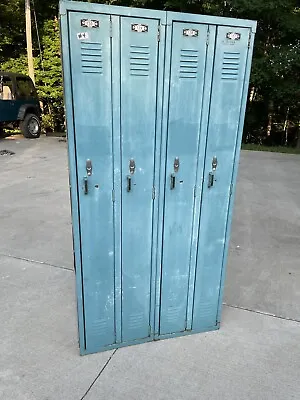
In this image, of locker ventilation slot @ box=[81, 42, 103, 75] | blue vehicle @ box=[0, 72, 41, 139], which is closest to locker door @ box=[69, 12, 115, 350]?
locker ventilation slot @ box=[81, 42, 103, 75]

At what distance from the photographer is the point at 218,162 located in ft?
6.75

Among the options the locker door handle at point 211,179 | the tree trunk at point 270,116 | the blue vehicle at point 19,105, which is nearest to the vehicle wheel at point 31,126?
the blue vehicle at point 19,105

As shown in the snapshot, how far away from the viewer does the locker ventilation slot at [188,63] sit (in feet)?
6.00

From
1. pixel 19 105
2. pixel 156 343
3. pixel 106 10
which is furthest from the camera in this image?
pixel 19 105

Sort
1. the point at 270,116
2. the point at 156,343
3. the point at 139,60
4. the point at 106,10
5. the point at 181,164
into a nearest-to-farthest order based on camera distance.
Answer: the point at 106,10 < the point at 139,60 < the point at 181,164 < the point at 156,343 < the point at 270,116

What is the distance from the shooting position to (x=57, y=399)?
186 cm

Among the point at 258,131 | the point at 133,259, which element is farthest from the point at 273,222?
the point at 258,131

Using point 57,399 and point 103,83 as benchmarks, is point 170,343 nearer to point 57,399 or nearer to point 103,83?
point 57,399

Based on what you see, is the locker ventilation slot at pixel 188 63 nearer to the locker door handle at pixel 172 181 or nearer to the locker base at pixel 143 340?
the locker door handle at pixel 172 181

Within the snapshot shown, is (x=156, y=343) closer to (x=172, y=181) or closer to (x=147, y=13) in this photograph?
(x=172, y=181)

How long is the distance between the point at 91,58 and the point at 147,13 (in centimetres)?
36

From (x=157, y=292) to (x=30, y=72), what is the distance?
13133 millimetres

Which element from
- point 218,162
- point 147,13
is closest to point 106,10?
point 147,13

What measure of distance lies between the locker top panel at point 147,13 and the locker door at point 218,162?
0.13 feet
